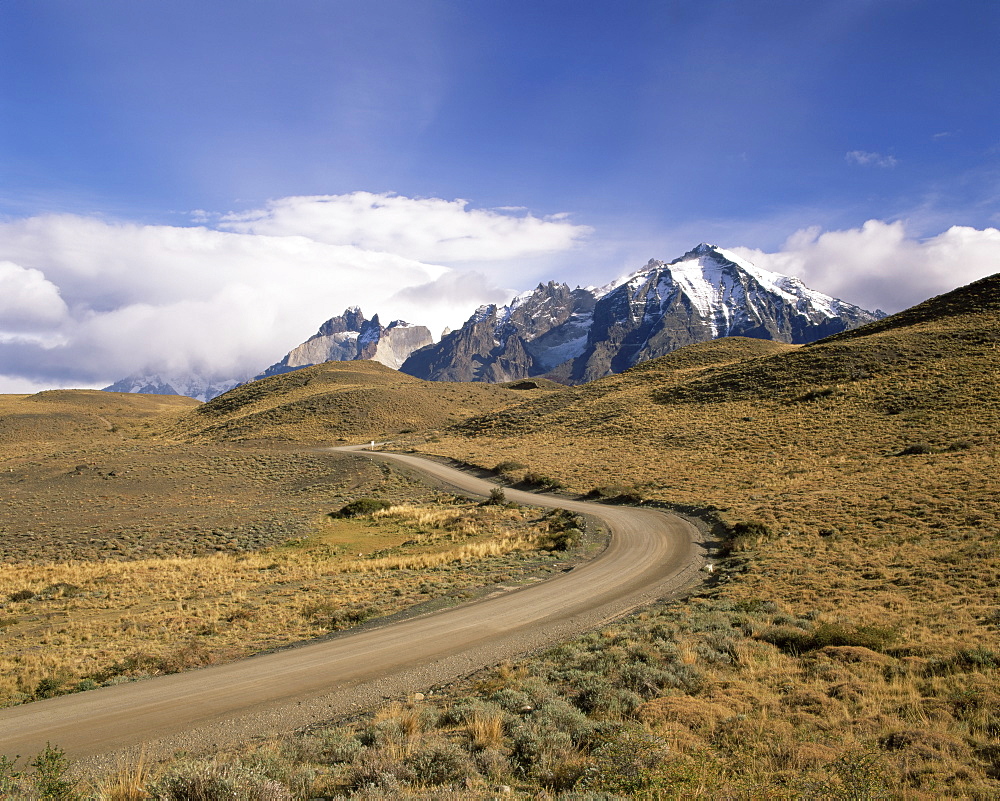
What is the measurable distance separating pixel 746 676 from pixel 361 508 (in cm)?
3123

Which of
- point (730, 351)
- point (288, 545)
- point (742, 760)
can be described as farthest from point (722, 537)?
point (730, 351)

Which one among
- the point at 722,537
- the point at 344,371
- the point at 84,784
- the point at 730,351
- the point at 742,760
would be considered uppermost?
the point at 344,371

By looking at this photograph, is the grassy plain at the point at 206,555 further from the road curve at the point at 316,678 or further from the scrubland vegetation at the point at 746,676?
the road curve at the point at 316,678

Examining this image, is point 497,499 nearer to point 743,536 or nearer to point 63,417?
point 743,536

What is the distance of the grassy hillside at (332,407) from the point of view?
8544 centimetres

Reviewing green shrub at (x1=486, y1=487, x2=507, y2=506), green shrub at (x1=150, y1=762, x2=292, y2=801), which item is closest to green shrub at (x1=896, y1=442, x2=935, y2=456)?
green shrub at (x1=486, y1=487, x2=507, y2=506)

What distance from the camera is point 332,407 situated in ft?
309

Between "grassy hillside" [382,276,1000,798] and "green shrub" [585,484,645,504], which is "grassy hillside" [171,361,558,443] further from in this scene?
"green shrub" [585,484,645,504]

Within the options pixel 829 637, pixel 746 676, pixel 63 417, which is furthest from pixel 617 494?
pixel 63 417

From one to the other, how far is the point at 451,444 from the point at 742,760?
6392 cm

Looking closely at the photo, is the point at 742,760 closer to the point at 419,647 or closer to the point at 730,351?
the point at 419,647

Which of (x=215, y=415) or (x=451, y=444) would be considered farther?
(x=215, y=415)

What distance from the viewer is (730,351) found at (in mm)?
105125

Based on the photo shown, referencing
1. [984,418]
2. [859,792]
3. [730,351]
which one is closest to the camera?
[859,792]
